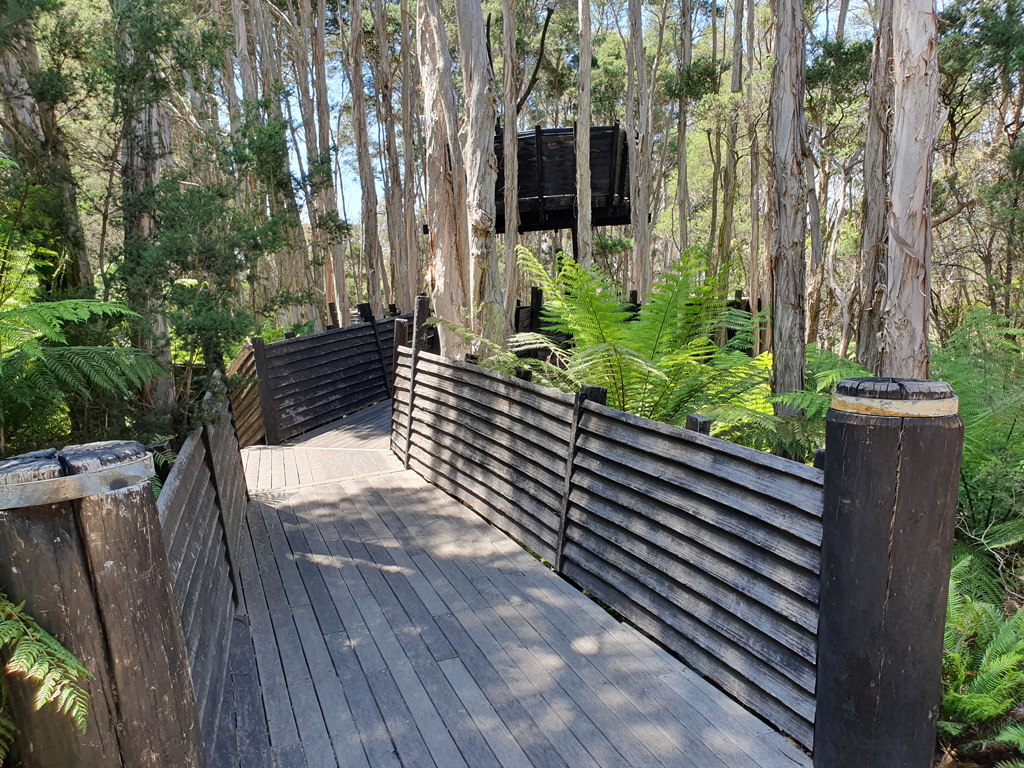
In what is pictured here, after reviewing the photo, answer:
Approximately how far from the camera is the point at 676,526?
2.81 m

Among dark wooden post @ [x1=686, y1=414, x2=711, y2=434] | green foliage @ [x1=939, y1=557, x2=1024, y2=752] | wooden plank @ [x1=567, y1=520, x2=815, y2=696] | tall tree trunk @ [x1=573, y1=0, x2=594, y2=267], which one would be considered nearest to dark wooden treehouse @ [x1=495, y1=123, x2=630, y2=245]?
tall tree trunk @ [x1=573, y1=0, x2=594, y2=267]

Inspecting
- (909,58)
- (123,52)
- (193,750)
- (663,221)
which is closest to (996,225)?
(909,58)

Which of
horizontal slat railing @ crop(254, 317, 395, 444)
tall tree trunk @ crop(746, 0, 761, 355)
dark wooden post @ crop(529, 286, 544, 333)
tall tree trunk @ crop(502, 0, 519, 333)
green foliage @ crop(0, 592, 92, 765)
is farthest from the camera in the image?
tall tree trunk @ crop(746, 0, 761, 355)

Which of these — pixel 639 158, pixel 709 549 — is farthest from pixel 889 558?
pixel 639 158

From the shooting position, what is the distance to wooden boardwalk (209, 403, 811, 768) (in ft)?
7.61

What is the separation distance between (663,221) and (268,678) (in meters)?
37.3

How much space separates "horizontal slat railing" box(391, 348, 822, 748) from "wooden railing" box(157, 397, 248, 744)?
1609 mm

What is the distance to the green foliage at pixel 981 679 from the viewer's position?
7.35ft

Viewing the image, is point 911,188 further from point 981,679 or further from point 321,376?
point 321,376

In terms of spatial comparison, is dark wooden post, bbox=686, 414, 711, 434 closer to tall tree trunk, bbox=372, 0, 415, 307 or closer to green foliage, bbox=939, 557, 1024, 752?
green foliage, bbox=939, 557, 1024, 752

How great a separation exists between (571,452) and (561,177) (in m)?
9.51

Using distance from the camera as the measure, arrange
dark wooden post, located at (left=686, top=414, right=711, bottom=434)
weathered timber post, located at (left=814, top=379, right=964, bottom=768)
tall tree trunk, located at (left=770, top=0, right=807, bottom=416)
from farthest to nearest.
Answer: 1. tall tree trunk, located at (left=770, top=0, right=807, bottom=416)
2. dark wooden post, located at (left=686, top=414, right=711, bottom=434)
3. weathered timber post, located at (left=814, top=379, right=964, bottom=768)

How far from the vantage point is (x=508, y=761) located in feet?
7.45

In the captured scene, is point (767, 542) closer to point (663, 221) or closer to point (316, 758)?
point (316, 758)
